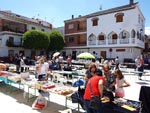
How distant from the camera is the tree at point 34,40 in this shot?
30344 mm

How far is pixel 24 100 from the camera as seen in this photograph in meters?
7.59

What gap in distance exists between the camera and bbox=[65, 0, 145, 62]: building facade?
92.8 ft

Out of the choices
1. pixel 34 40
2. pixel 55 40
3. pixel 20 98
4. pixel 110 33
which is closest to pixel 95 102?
pixel 20 98

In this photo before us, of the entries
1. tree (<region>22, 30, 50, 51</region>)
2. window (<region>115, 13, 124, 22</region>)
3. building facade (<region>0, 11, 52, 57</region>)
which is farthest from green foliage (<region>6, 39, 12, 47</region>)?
window (<region>115, 13, 124, 22</region>)

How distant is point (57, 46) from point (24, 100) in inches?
1043

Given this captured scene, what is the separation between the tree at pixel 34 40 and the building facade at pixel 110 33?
722 cm

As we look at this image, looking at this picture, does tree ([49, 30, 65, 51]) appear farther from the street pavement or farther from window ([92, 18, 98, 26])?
the street pavement

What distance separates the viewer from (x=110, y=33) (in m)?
30.9

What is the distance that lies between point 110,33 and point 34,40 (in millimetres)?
11920

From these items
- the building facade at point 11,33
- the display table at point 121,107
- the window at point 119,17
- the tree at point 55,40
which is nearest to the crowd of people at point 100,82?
the display table at point 121,107

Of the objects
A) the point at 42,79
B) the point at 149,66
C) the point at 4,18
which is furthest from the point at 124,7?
the point at 42,79

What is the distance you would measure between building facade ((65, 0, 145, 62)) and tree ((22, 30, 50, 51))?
7.22 m

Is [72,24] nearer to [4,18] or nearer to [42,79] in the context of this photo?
[4,18]

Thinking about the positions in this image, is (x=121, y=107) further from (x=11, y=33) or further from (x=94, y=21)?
(x=11, y=33)
